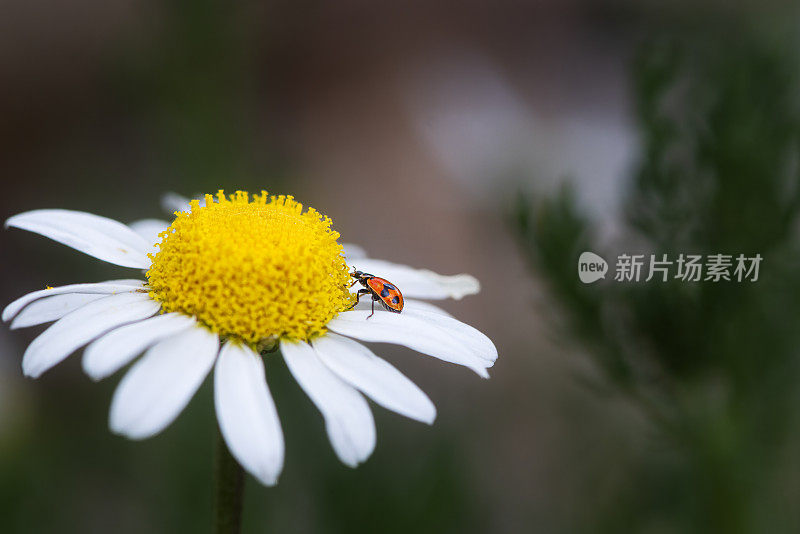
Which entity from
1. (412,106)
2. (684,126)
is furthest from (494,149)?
(684,126)

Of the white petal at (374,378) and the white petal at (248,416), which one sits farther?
the white petal at (374,378)

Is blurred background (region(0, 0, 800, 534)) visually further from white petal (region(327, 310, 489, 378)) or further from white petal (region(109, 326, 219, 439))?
white petal (region(109, 326, 219, 439))

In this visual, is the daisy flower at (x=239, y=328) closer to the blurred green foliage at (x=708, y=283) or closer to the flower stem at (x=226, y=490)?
the flower stem at (x=226, y=490)

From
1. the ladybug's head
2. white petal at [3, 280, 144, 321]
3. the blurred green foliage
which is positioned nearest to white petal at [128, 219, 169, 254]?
white petal at [3, 280, 144, 321]

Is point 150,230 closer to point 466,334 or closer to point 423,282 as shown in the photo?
point 423,282

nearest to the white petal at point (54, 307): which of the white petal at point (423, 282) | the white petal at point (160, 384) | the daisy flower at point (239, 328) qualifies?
the daisy flower at point (239, 328)

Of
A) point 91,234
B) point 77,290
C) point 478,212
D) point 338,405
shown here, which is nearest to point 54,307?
point 77,290

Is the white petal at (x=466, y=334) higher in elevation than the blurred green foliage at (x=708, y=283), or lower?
lower
